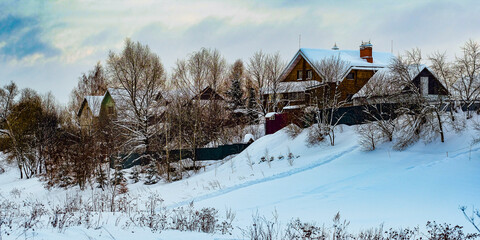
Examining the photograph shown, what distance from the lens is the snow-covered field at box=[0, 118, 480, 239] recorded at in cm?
1309

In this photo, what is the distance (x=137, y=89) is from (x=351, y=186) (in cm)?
1978

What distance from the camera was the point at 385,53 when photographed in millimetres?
43688

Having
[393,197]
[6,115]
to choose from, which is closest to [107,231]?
[393,197]

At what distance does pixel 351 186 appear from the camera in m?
16.5

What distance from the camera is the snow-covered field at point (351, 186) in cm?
1309

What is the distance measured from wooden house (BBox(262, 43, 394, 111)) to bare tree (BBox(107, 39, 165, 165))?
43.7 feet

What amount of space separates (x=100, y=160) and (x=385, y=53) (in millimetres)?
32420

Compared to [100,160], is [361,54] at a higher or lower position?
higher

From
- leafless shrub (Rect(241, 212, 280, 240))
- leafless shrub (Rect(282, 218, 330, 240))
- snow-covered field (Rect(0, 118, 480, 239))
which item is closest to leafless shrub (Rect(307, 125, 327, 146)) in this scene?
snow-covered field (Rect(0, 118, 480, 239))

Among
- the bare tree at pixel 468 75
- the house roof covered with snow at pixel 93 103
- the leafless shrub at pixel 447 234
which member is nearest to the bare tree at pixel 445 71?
the bare tree at pixel 468 75

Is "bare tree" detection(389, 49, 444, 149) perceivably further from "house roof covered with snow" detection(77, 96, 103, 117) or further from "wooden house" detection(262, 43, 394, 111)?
"house roof covered with snow" detection(77, 96, 103, 117)

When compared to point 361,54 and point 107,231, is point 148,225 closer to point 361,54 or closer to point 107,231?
point 107,231

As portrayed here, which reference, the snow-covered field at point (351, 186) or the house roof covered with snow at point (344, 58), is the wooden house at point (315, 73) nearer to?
the house roof covered with snow at point (344, 58)

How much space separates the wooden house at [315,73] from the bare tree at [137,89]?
13.3 meters
